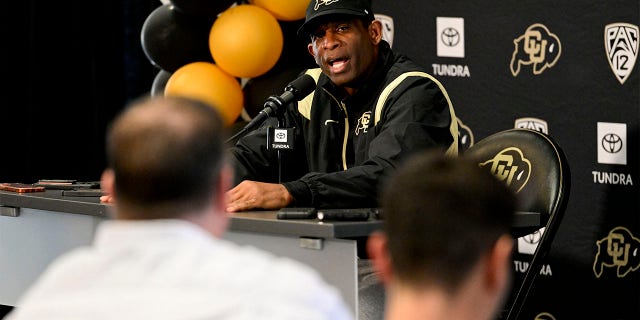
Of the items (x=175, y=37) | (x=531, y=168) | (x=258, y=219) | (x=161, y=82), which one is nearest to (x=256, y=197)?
(x=258, y=219)

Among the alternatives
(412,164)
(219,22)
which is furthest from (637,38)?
(412,164)

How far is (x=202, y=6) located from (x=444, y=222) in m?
3.51

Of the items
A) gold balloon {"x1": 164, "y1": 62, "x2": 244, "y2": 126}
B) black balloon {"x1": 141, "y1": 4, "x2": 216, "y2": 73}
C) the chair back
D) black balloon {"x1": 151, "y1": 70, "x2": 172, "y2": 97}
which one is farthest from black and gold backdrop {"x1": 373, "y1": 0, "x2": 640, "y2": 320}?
black balloon {"x1": 151, "y1": 70, "x2": 172, "y2": 97}

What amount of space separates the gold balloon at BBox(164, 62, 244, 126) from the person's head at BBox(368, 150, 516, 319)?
10.6ft

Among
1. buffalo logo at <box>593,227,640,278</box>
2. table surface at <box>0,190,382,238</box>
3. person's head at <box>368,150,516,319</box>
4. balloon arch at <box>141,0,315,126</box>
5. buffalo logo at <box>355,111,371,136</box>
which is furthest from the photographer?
balloon arch at <box>141,0,315,126</box>

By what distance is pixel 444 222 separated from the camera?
1382 millimetres

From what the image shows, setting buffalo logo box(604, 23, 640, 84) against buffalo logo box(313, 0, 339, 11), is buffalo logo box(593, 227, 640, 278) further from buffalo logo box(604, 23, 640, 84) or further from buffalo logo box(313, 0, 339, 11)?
buffalo logo box(313, 0, 339, 11)

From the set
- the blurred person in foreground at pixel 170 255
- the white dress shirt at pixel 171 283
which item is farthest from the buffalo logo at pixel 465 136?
the white dress shirt at pixel 171 283

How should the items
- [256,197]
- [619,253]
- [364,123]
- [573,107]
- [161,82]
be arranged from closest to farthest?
1. [256,197]
2. [364,123]
3. [619,253]
4. [573,107]
5. [161,82]

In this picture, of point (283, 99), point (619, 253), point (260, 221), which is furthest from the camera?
point (619, 253)

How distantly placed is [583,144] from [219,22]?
165 centimetres

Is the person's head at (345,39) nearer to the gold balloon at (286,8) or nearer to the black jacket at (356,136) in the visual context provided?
the black jacket at (356,136)

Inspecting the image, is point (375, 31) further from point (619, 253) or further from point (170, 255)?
point (170, 255)

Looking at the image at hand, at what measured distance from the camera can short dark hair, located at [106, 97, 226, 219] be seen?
1.53 meters
